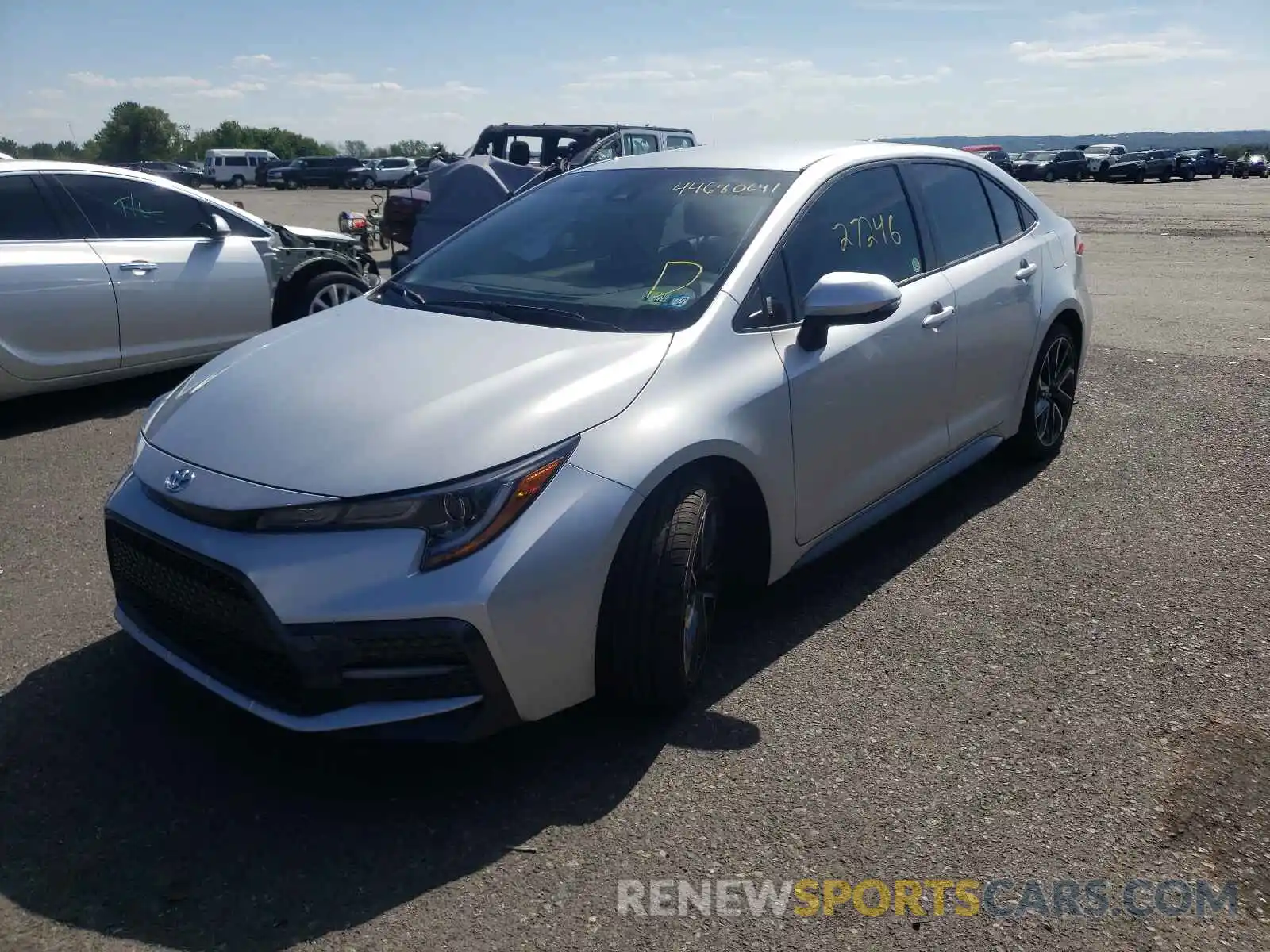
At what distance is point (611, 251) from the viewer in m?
3.90

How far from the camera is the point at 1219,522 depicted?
4.82 m

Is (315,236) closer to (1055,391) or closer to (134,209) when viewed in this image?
(134,209)

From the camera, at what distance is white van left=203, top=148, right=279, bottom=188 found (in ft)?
186

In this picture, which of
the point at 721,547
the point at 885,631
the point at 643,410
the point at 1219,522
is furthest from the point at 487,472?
the point at 1219,522

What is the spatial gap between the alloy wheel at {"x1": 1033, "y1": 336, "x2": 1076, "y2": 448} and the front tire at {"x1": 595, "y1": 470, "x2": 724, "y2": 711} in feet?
9.27

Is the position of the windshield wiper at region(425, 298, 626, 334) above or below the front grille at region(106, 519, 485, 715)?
above

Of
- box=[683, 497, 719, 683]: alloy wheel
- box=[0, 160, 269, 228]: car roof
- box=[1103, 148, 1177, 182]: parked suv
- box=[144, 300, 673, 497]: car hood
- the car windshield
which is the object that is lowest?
box=[683, 497, 719, 683]: alloy wheel

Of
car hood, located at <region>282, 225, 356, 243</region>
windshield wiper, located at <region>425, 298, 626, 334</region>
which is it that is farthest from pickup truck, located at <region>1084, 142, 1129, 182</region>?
windshield wiper, located at <region>425, 298, 626, 334</region>

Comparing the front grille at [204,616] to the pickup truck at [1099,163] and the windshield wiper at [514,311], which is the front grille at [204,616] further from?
the pickup truck at [1099,163]

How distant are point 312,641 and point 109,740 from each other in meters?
0.95

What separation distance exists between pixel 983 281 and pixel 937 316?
0.54 metres

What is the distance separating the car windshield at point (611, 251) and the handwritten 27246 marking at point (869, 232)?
0.29 meters

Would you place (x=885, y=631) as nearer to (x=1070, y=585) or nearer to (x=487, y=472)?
(x=1070, y=585)

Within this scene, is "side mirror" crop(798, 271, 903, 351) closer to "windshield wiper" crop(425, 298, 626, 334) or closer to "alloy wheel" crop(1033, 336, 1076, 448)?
"windshield wiper" crop(425, 298, 626, 334)
